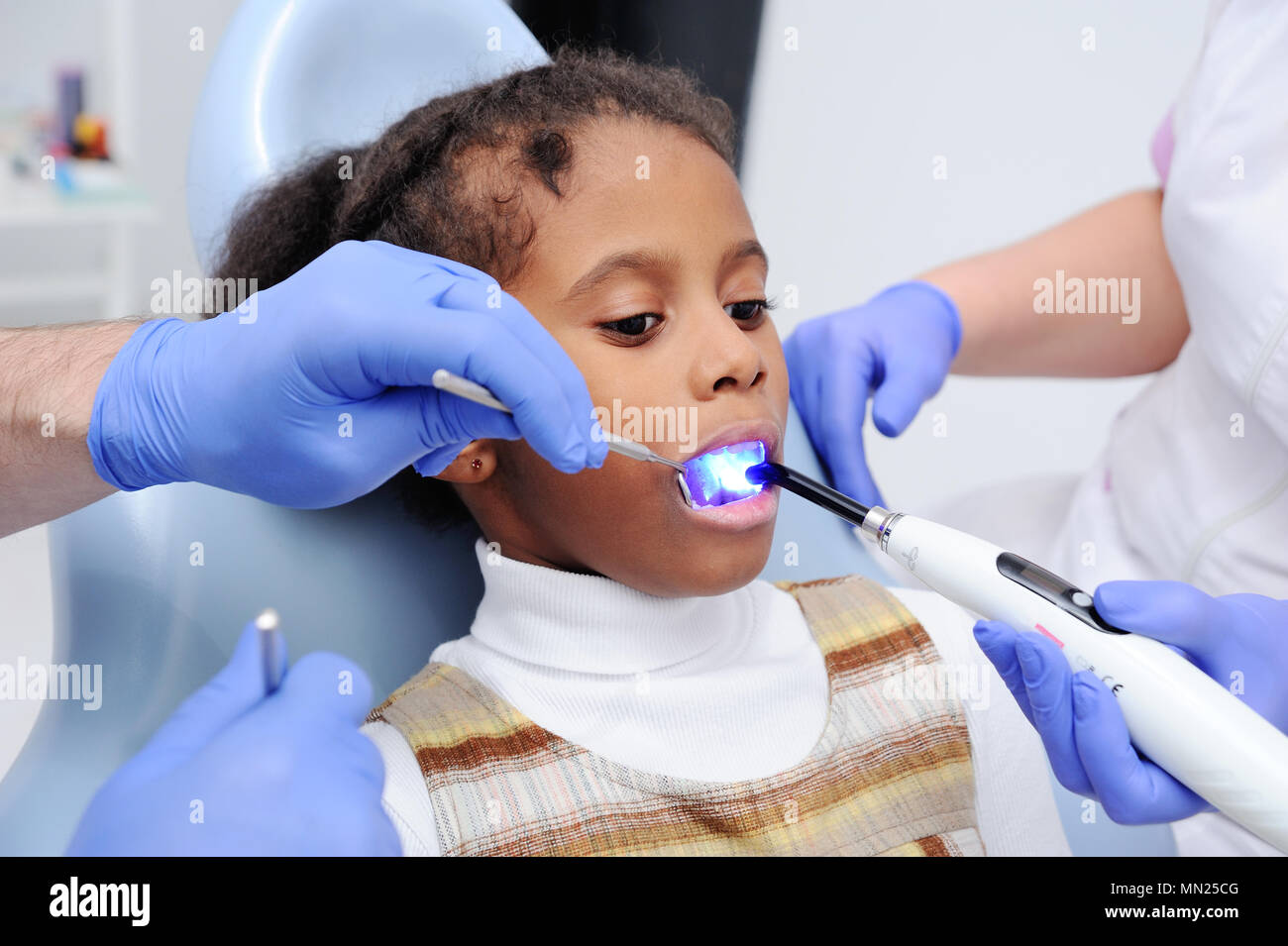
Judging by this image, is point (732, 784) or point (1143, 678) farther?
point (732, 784)

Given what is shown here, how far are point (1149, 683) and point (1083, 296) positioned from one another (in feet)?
2.27

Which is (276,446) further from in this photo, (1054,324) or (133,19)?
(133,19)

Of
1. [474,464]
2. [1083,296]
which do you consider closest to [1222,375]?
[1083,296]

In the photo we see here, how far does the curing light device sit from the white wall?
4.21 feet

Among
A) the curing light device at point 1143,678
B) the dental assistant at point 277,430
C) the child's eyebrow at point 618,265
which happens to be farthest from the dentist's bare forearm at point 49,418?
the curing light device at point 1143,678

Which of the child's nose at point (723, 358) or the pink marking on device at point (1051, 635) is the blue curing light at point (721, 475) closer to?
the child's nose at point (723, 358)

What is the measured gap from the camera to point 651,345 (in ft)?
3.09

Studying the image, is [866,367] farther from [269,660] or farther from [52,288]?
[52,288]

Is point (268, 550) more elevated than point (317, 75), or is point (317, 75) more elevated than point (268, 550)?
point (317, 75)

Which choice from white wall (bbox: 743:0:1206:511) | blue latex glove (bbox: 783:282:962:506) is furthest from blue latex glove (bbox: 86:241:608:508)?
white wall (bbox: 743:0:1206:511)

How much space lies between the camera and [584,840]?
3.00 feet

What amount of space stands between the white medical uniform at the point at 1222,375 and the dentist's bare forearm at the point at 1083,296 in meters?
0.12
